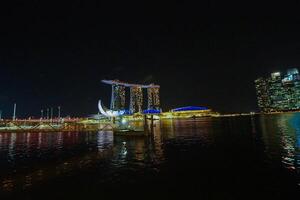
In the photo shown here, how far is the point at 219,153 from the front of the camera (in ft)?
76.5

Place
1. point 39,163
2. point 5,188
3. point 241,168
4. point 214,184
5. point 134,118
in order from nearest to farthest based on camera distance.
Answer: point 214,184 → point 5,188 → point 241,168 → point 39,163 → point 134,118

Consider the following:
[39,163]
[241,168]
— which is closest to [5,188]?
[39,163]

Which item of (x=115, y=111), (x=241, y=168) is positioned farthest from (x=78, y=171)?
(x=115, y=111)

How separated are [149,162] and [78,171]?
603 cm

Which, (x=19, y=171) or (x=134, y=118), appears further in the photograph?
(x=134, y=118)

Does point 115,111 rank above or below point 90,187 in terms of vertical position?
above

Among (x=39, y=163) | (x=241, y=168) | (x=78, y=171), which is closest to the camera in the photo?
(x=241, y=168)

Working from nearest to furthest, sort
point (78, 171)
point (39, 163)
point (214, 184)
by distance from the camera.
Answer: point (214, 184) < point (78, 171) < point (39, 163)

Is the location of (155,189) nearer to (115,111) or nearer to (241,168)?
(241,168)

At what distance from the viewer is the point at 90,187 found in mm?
13875

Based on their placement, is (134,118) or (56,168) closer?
(56,168)

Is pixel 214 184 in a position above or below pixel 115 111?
below

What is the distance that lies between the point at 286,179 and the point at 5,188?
57.6 feet

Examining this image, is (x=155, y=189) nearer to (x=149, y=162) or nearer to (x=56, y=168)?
(x=149, y=162)
